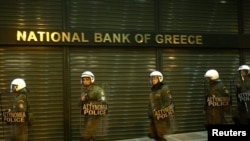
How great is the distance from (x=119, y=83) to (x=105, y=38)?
4.29 ft

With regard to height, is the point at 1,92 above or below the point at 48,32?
below

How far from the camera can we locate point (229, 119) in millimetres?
11344

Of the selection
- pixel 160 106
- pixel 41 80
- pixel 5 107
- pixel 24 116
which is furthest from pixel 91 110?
pixel 5 107

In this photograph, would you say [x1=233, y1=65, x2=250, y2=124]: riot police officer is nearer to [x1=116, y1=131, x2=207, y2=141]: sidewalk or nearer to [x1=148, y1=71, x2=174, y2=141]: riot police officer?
[x1=116, y1=131, x2=207, y2=141]: sidewalk

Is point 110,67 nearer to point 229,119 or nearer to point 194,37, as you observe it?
point 194,37

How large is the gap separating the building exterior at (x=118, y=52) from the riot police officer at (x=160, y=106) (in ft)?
4.56

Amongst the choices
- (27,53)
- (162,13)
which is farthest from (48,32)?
(162,13)

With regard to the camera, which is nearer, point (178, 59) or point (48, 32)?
point (48, 32)

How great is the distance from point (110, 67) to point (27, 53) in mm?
2246

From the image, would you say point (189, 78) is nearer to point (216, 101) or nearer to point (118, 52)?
point (216, 101)

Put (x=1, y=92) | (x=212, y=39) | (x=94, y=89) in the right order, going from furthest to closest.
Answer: (x=212, y=39) → (x=1, y=92) → (x=94, y=89)

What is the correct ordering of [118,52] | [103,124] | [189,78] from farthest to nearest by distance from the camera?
[189,78] < [118,52] < [103,124]

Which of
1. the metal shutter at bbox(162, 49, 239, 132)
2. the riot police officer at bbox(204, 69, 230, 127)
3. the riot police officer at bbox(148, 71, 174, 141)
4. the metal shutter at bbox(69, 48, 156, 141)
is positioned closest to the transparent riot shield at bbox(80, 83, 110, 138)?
the metal shutter at bbox(69, 48, 156, 141)

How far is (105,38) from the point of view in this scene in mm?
10289
